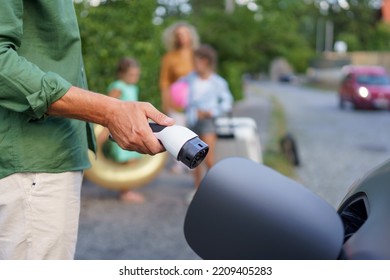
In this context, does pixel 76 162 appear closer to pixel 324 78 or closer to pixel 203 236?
pixel 203 236

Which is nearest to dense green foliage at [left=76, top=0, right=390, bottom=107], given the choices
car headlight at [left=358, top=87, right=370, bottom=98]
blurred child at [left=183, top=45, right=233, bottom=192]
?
blurred child at [left=183, top=45, right=233, bottom=192]

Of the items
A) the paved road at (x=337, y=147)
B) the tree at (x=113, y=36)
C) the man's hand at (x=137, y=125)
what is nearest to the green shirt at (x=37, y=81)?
the man's hand at (x=137, y=125)

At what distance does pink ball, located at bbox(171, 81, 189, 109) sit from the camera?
6.49 m

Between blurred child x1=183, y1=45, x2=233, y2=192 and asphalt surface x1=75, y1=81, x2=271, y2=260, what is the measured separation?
52 centimetres

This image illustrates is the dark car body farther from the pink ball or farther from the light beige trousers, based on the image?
the pink ball

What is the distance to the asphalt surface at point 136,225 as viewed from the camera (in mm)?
4621

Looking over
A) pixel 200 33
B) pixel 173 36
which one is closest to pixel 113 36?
pixel 173 36

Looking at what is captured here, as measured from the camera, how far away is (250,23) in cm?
1614

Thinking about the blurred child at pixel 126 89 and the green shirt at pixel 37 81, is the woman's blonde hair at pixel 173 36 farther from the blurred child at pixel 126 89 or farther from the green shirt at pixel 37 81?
the green shirt at pixel 37 81

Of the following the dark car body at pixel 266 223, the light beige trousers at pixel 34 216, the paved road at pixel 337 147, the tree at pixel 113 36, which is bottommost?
the paved road at pixel 337 147

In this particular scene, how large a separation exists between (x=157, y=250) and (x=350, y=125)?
11.5 meters

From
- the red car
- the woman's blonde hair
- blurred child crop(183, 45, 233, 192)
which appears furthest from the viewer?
the red car

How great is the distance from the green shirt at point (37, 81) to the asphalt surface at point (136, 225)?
2.08 m
